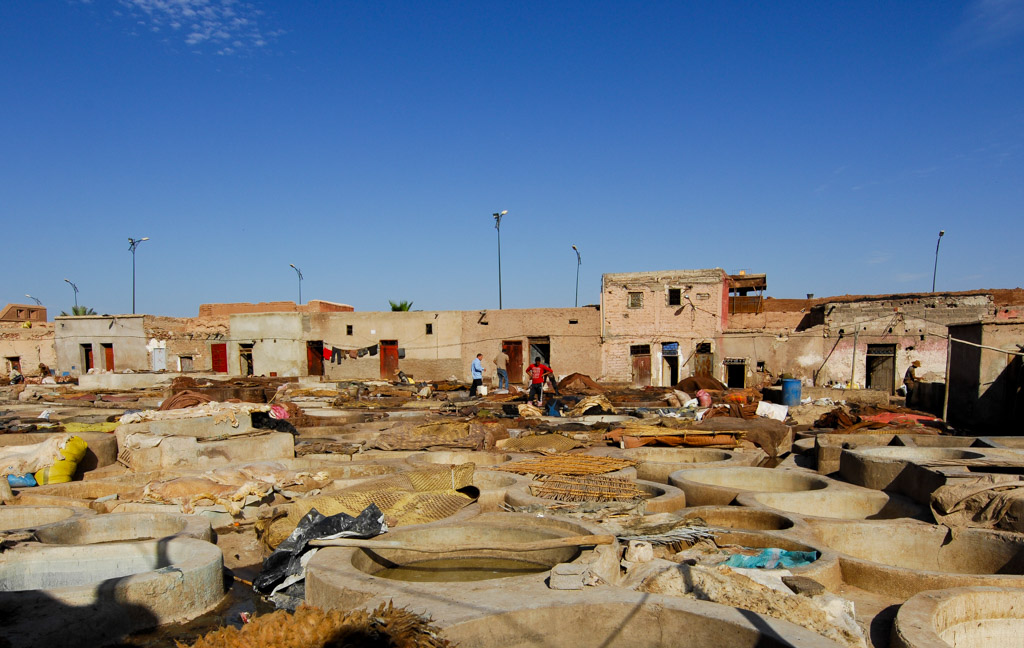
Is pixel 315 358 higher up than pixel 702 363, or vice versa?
pixel 702 363

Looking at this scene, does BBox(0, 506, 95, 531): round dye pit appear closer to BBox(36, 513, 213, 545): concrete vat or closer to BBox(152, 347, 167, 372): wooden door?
BBox(36, 513, 213, 545): concrete vat

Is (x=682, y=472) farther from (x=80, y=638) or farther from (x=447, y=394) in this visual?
(x=447, y=394)

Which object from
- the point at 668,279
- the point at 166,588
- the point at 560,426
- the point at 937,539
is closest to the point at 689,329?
the point at 668,279

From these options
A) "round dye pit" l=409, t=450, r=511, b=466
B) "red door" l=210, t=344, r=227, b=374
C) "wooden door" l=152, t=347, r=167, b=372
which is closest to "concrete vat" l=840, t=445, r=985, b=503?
A: "round dye pit" l=409, t=450, r=511, b=466

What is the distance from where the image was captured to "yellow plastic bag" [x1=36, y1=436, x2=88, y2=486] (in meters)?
8.69

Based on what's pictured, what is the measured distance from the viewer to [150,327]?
1309 inches

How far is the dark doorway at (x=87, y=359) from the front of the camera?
34.0m

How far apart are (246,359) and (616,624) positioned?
3146 cm

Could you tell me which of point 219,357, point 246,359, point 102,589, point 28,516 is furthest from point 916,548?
point 219,357

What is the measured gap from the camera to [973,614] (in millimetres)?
4648

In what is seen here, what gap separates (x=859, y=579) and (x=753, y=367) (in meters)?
21.7

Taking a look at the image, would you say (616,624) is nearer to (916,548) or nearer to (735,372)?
(916,548)

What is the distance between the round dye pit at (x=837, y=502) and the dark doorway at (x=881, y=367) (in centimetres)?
1878

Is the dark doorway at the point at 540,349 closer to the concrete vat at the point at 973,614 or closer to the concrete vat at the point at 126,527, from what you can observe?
the concrete vat at the point at 126,527
